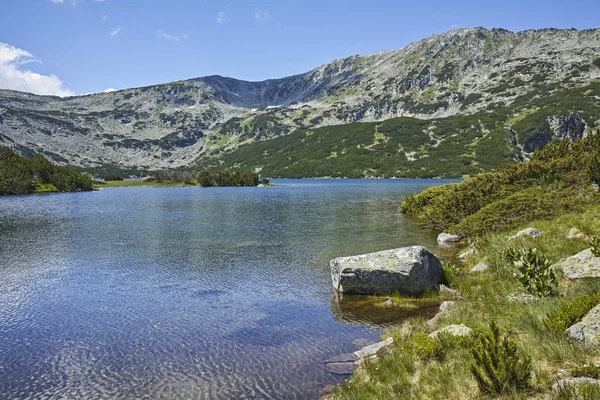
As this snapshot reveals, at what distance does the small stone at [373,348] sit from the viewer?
13.3 m

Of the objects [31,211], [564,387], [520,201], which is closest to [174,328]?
[564,387]

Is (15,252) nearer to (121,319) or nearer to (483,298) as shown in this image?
(121,319)

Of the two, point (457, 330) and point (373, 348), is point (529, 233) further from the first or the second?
point (373, 348)

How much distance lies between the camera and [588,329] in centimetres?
897

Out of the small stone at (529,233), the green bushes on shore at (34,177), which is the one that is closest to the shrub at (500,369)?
the small stone at (529,233)

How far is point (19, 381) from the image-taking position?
12438mm

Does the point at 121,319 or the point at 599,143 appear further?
the point at 599,143

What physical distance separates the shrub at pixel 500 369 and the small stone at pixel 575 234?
54.5 ft

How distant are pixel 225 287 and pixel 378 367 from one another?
13693mm

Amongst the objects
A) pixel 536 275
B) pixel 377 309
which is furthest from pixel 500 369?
pixel 377 309

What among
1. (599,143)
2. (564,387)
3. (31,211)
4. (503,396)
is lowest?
(31,211)

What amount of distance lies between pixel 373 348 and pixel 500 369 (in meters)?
6.05

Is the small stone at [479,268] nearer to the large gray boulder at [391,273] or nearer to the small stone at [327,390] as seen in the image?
the large gray boulder at [391,273]

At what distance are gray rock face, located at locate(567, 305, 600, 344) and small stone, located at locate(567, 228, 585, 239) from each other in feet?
47.7
